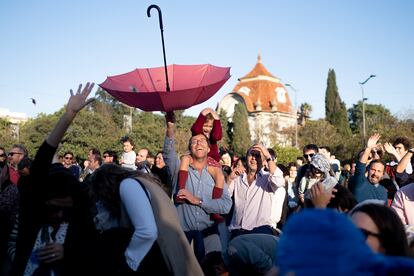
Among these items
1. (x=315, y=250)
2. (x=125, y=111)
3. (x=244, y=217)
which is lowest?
(x=244, y=217)

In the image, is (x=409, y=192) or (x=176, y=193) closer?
(x=409, y=192)

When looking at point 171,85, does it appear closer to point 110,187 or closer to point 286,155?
point 110,187

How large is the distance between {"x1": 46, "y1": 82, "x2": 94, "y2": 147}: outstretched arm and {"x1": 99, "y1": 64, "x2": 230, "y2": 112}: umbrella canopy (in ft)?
7.73

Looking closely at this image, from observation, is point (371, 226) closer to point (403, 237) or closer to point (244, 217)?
point (403, 237)

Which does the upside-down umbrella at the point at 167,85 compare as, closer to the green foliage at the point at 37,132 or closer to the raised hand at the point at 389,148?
the raised hand at the point at 389,148

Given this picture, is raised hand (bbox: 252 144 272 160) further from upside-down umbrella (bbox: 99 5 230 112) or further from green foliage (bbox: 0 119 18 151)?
green foliage (bbox: 0 119 18 151)

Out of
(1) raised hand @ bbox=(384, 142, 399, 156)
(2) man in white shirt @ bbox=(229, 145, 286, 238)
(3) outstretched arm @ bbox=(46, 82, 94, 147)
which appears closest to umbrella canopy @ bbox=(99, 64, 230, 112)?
(2) man in white shirt @ bbox=(229, 145, 286, 238)

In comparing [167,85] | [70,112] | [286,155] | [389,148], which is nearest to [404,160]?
[389,148]

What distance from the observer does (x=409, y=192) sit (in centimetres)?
555

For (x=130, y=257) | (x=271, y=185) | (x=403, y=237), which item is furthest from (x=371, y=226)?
(x=271, y=185)

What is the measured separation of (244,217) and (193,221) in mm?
1538

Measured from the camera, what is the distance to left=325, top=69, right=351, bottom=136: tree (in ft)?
249

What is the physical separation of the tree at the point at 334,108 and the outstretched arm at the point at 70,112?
231ft

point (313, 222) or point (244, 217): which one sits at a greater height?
point (313, 222)
